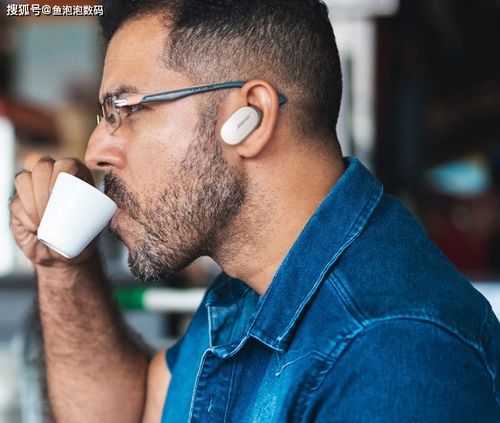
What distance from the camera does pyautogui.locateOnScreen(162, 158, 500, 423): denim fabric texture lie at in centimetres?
101

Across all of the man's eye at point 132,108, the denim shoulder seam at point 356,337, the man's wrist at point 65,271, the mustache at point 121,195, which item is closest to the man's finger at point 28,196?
the man's wrist at point 65,271

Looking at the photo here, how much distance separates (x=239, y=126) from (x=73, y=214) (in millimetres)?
348

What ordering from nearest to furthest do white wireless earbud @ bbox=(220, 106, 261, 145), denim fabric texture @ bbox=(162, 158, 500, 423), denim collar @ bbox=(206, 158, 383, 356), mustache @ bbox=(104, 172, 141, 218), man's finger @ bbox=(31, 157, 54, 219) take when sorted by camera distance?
denim fabric texture @ bbox=(162, 158, 500, 423), denim collar @ bbox=(206, 158, 383, 356), white wireless earbud @ bbox=(220, 106, 261, 145), mustache @ bbox=(104, 172, 141, 218), man's finger @ bbox=(31, 157, 54, 219)

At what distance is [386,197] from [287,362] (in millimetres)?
334

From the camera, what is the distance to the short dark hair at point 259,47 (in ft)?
4.49

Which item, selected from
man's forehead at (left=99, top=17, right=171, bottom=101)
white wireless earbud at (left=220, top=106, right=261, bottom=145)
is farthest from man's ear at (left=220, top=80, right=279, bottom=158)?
man's forehead at (left=99, top=17, right=171, bottom=101)

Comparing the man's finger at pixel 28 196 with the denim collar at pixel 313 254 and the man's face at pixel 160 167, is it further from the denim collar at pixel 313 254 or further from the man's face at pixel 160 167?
the denim collar at pixel 313 254

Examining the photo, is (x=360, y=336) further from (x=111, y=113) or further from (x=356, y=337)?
(x=111, y=113)

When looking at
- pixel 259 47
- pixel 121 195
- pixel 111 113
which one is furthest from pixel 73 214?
pixel 259 47

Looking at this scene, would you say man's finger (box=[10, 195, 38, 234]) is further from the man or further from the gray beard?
the gray beard

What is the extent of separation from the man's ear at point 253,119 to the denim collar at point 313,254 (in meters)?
0.15

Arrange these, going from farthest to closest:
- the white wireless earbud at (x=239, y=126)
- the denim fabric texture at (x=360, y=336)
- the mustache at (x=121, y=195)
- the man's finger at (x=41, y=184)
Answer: the man's finger at (x=41, y=184) < the mustache at (x=121, y=195) < the white wireless earbud at (x=239, y=126) < the denim fabric texture at (x=360, y=336)

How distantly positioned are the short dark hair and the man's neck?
75 mm

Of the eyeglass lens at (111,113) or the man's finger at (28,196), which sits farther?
the man's finger at (28,196)
